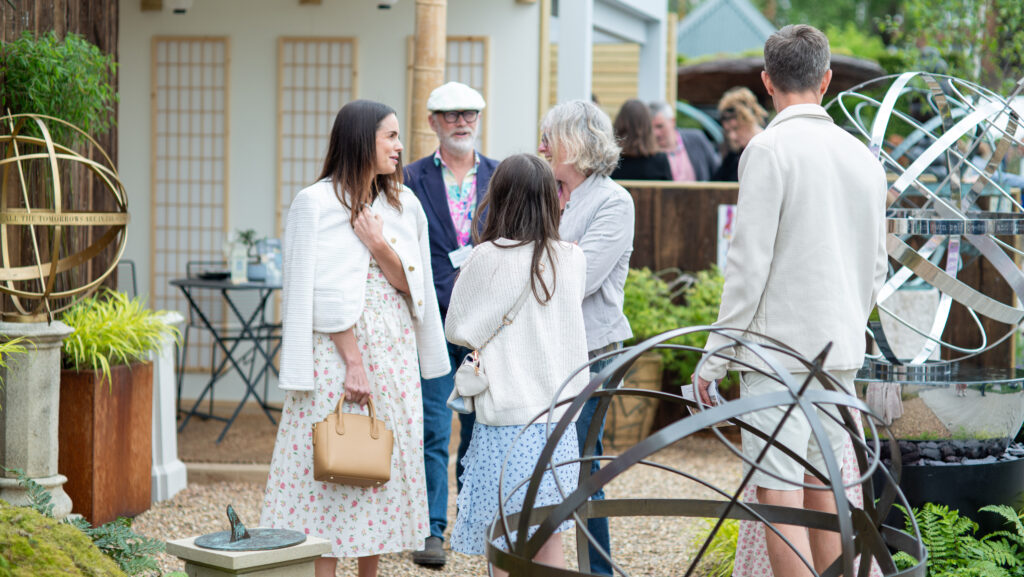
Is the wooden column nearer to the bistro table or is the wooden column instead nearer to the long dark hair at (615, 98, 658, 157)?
the bistro table

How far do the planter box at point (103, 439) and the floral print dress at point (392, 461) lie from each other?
1494mm

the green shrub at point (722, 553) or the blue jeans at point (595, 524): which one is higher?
the blue jeans at point (595, 524)

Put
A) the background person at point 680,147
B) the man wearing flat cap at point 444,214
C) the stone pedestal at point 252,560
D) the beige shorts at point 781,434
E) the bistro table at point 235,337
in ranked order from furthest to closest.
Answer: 1. the background person at point 680,147
2. the bistro table at point 235,337
3. the man wearing flat cap at point 444,214
4. the beige shorts at point 781,434
5. the stone pedestal at point 252,560

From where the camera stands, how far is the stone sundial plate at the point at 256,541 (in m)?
2.83

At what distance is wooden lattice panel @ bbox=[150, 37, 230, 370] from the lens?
718 cm

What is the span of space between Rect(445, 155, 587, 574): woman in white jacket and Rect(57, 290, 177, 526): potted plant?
204cm

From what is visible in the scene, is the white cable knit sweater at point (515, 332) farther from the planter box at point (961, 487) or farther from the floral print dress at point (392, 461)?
the planter box at point (961, 487)

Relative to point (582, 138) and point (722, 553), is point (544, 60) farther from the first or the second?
point (722, 553)

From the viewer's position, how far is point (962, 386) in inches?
149

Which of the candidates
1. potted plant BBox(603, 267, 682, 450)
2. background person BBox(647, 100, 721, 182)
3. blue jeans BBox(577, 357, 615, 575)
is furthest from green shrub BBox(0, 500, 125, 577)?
background person BBox(647, 100, 721, 182)

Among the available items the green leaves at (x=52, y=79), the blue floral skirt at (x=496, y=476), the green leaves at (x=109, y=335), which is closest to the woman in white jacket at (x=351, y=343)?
the blue floral skirt at (x=496, y=476)

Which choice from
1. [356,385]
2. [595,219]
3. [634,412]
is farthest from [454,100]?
[634,412]

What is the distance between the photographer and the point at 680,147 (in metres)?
8.50

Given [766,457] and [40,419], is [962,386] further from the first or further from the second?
[40,419]
